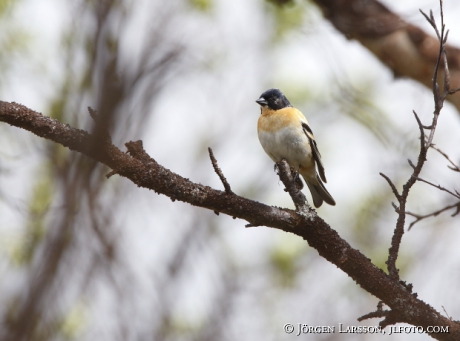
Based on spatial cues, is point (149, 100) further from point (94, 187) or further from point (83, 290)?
point (83, 290)

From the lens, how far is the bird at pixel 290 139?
628 centimetres

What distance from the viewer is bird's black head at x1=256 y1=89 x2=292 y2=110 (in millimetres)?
6930

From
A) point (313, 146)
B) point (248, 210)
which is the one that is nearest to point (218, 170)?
point (248, 210)

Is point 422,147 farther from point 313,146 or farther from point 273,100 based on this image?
point 273,100

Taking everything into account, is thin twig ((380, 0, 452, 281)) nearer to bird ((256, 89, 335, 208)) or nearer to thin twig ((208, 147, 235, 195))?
thin twig ((208, 147, 235, 195))

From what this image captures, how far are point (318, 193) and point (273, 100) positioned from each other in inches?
48.5

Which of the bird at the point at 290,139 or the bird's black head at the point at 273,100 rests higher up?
the bird's black head at the point at 273,100

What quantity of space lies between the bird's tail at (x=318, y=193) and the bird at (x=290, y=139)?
40 mm

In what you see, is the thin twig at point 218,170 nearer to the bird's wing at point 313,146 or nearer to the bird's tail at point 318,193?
the bird's wing at point 313,146

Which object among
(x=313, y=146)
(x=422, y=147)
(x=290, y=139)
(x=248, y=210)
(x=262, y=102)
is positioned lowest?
(x=248, y=210)

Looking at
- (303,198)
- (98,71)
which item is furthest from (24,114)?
(303,198)

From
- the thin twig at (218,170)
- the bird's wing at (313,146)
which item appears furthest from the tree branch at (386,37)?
the thin twig at (218,170)

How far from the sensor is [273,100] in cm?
701

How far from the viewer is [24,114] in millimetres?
3268
